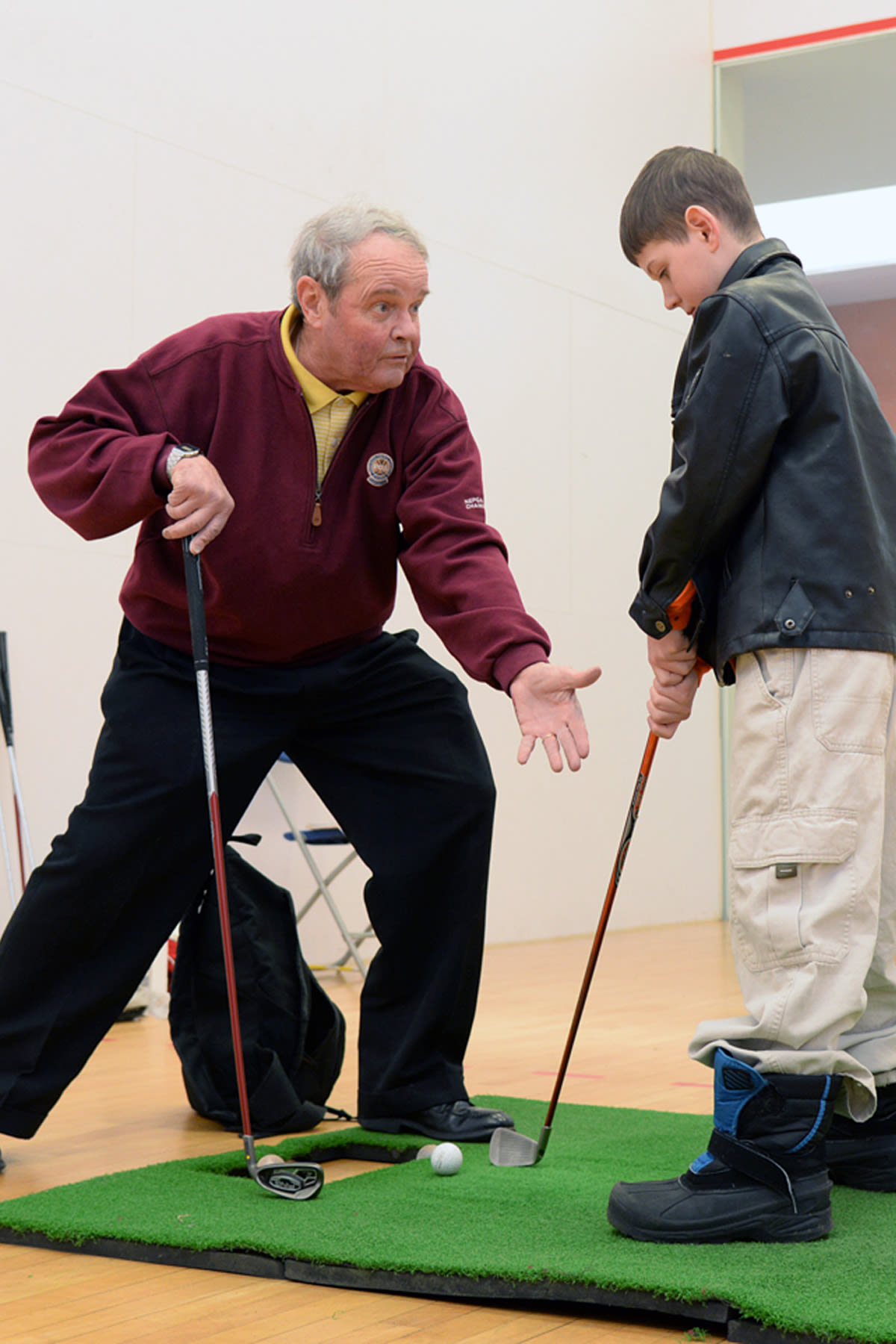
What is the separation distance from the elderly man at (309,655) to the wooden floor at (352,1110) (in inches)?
12.5

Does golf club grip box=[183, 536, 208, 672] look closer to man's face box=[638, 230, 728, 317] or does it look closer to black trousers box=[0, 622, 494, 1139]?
black trousers box=[0, 622, 494, 1139]

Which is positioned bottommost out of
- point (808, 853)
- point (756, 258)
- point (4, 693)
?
point (808, 853)

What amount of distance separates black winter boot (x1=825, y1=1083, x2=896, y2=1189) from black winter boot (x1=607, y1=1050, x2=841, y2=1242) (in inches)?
11.6

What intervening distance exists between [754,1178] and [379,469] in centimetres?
123

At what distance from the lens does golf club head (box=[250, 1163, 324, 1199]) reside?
6.85ft

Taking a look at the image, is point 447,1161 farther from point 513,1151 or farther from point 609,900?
point 609,900

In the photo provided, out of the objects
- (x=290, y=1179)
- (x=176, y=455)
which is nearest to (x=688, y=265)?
(x=176, y=455)

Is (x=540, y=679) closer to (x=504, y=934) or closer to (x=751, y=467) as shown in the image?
(x=751, y=467)

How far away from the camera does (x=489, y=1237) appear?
1.87m

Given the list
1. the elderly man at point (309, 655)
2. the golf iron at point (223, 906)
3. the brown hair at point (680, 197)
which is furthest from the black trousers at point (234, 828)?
the brown hair at point (680, 197)

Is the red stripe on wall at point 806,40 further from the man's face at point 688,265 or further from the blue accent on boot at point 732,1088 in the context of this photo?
the blue accent on boot at point 732,1088

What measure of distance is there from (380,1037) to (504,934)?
348 cm

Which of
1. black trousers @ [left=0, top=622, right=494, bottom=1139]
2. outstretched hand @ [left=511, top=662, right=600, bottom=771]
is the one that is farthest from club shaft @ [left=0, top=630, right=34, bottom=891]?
outstretched hand @ [left=511, top=662, right=600, bottom=771]

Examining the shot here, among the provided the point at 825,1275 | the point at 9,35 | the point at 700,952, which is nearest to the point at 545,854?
the point at 700,952
